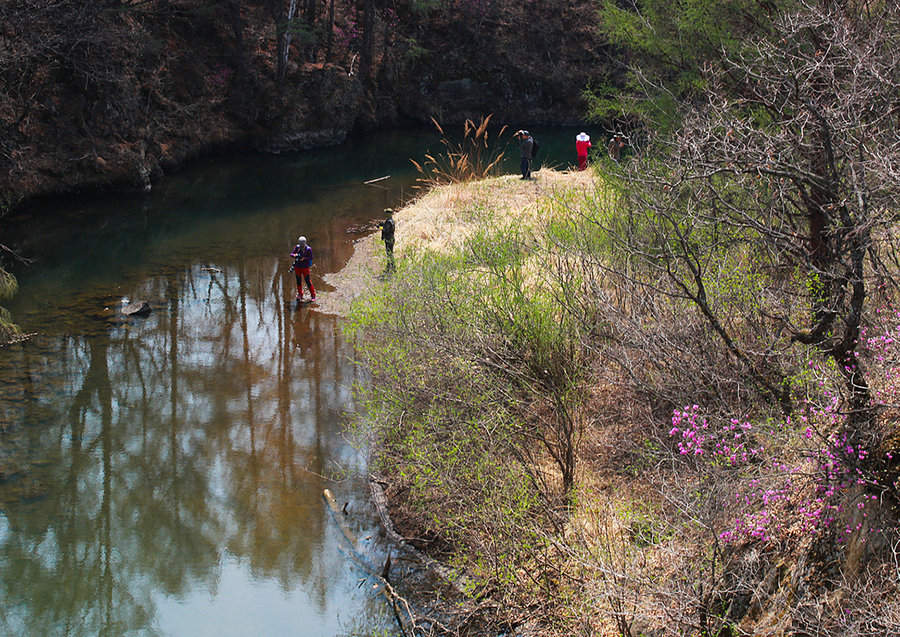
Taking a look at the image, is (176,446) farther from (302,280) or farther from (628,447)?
(628,447)

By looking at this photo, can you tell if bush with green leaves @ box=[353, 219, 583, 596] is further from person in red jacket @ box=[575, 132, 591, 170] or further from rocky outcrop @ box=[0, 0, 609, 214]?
person in red jacket @ box=[575, 132, 591, 170]

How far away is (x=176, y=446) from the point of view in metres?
11.6

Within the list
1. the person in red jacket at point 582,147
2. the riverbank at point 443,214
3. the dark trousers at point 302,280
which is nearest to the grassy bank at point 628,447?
the dark trousers at point 302,280

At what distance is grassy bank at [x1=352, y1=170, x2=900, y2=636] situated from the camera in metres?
5.70

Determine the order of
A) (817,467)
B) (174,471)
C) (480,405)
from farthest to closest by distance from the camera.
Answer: (174,471) → (480,405) → (817,467)

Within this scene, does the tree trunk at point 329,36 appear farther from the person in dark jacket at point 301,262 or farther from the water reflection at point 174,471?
the water reflection at point 174,471

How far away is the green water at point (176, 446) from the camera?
343 inches

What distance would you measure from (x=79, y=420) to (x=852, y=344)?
10.9m

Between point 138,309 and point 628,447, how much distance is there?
37.1ft

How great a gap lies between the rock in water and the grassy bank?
6.93m

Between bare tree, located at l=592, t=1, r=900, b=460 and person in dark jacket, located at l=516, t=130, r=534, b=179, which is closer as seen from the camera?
bare tree, located at l=592, t=1, r=900, b=460

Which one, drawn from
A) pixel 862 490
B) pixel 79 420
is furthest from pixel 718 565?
pixel 79 420

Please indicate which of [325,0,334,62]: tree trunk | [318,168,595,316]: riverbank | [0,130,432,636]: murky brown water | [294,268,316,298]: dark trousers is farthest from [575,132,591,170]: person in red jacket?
[325,0,334,62]: tree trunk

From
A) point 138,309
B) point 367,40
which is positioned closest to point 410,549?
point 138,309
